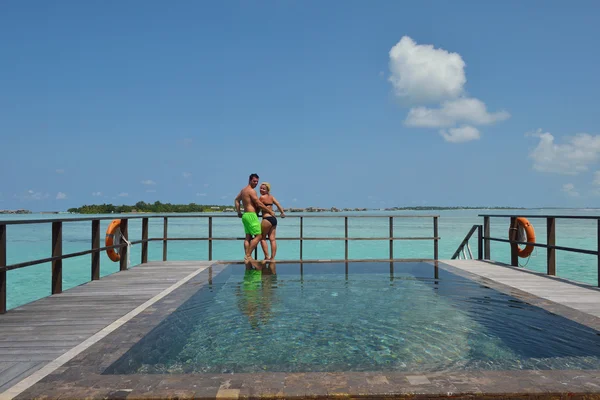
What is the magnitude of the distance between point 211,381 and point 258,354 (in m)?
0.79

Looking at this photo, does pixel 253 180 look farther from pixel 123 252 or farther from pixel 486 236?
pixel 486 236

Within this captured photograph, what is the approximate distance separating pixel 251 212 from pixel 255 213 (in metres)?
0.09

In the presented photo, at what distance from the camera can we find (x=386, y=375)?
2354 mm

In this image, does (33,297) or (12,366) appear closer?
(12,366)

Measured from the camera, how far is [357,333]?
357 cm

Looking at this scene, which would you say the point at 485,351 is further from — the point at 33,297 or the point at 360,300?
the point at 33,297

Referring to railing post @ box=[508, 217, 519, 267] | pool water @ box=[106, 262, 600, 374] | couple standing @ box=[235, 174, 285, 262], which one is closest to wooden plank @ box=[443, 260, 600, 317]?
railing post @ box=[508, 217, 519, 267]

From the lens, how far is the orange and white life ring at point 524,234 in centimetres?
765

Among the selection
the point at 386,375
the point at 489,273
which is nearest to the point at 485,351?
the point at 386,375

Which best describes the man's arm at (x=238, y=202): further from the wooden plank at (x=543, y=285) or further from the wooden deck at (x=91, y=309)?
the wooden plank at (x=543, y=285)

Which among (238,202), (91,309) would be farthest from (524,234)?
(91,309)

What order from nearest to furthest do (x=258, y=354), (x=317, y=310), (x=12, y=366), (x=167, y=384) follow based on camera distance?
(x=167, y=384)
(x=12, y=366)
(x=258, y=354)
(x=317, y=310)

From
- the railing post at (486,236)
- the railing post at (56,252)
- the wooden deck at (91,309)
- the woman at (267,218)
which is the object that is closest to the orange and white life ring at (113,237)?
the wooden deck at (91,309)

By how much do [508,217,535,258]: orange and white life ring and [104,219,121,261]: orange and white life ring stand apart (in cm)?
705
